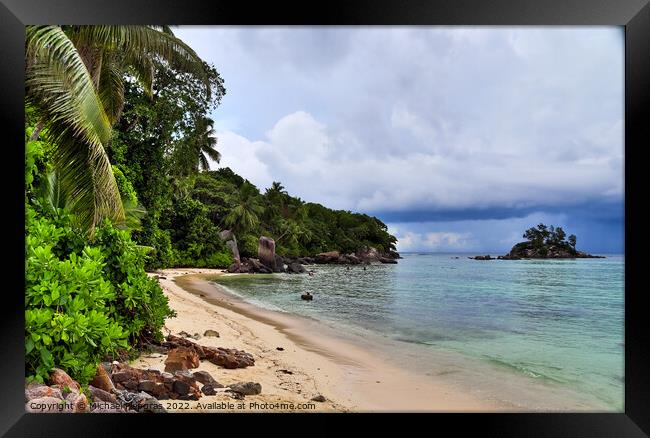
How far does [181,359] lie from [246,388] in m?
0.50

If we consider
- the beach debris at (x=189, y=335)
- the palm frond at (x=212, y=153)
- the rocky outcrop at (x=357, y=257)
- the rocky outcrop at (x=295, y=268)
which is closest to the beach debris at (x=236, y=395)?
the beach debris at (x=189, y=335)

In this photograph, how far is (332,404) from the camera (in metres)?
2.61

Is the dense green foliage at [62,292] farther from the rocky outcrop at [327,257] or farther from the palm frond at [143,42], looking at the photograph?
the rocky outcrop at [327,257]

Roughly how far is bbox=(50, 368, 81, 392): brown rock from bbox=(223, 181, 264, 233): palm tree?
353cm

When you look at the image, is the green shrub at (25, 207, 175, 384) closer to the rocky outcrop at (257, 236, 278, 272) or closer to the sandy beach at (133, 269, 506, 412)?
the sandy beach at (133, 269, 506, 412)

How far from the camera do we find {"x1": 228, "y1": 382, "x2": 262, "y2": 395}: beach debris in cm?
241

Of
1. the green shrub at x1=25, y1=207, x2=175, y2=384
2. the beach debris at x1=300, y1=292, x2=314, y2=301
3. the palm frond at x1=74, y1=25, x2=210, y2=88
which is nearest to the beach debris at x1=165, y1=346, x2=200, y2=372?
the green shrub at x1=25, y1=207, x2=175, y2=384

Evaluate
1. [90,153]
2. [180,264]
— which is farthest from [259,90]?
[180,264]

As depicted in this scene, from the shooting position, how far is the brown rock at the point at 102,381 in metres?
2.08

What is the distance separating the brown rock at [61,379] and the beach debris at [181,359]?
77 cm

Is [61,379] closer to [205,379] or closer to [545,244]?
[205,379]
